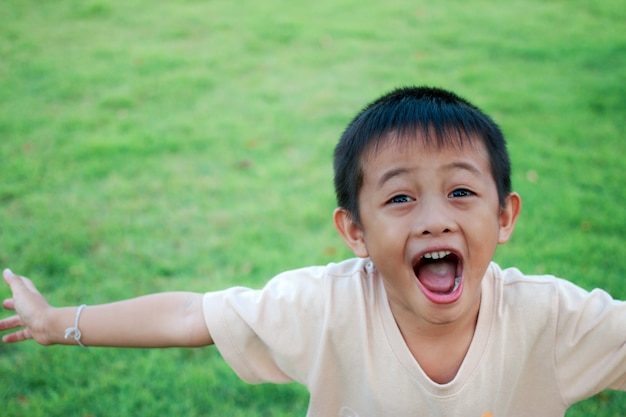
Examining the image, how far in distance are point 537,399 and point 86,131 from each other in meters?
4.06

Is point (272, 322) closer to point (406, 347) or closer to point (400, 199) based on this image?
point (406, 347)

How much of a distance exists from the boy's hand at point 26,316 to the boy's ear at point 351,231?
905mm

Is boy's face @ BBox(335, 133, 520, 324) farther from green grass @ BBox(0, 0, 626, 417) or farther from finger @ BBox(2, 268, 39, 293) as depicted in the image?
green grass @ BBox(0, 0, 626, 417)

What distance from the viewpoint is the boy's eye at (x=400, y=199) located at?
167 cm

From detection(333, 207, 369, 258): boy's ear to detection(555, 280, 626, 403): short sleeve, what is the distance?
1.86 feet

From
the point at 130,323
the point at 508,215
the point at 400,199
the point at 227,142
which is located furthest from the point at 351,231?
the point at 227,142

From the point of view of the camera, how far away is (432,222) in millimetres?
1589

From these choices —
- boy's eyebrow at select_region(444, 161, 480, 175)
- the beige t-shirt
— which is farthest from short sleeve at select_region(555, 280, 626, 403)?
boy's eyebrow at select_region(444, 161, 480, 175)

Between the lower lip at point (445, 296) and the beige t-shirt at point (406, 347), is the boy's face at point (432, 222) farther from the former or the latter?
the beige t-shirt at point (406, 347)

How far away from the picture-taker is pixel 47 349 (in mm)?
2920

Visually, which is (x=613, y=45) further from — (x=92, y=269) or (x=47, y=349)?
(x=47, y=349)

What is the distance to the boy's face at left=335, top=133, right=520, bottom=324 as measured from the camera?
5.32 ft

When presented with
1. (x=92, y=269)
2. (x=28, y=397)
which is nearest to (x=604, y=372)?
(x=28, y=397)

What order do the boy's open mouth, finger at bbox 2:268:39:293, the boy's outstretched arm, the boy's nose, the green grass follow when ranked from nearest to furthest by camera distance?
the boy's nose < the boy's open mouth < the boy's outstretched arm < finger at bbox 2:268:39:293 < the green grass
